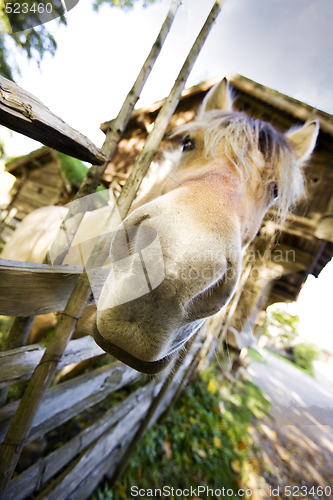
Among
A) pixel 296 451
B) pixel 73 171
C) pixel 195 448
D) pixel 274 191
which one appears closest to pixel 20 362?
pixel 274 191

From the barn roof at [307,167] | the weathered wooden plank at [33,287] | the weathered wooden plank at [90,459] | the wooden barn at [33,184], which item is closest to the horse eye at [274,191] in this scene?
the barn roof at [307,167]

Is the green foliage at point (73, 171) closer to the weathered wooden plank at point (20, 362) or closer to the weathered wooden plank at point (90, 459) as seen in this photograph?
the weathered wooden plank at point (20, 362)

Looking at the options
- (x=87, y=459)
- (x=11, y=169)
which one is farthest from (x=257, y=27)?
(x=11, y=169)

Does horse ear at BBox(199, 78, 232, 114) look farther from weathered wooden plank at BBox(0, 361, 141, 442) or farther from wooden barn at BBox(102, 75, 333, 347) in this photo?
weathered wooden plank at BBox(0, 361, 141, 442)

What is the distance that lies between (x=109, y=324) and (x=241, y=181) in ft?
4.35

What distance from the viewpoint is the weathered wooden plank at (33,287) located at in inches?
43.9

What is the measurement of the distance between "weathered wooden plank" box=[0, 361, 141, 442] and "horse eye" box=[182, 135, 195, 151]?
253 centimetres

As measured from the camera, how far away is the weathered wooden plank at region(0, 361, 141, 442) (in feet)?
5.57

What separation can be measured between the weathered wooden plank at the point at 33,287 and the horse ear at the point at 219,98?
215 cm

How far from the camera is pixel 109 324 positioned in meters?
0.92

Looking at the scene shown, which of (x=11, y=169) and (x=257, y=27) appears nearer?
(x=257, y=27)

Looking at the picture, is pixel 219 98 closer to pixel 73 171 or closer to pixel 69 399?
pixel 69 399

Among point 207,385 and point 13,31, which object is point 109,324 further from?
point 207,385

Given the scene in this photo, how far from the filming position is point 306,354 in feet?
24.5
